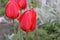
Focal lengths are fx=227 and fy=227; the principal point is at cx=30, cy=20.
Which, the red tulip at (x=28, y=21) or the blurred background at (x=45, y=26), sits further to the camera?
the blurred background at (x=45, y=26)

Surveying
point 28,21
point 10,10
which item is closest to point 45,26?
point 10,10

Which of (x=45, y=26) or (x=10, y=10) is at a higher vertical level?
(x=10, y=10)

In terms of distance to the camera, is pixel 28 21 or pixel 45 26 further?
pixel 45 26

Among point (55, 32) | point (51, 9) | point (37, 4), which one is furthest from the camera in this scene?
point (37, 4)

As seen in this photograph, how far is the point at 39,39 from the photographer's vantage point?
8.41ft

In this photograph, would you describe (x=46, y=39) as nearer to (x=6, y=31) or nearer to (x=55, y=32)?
(x=55, y=32)

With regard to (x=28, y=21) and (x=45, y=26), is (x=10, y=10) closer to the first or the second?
(x=28, y=21)

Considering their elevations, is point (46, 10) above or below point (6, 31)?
above

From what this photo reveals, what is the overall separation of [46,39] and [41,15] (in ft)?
1.66

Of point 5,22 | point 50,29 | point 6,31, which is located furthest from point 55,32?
point 5,22

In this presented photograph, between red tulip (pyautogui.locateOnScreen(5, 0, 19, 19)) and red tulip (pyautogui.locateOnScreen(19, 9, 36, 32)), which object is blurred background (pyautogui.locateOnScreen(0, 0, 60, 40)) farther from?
red tulip (pyautogui.locateOnScreen(19, 9, 36, 32))

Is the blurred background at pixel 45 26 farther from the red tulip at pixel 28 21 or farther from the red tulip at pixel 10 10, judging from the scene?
the red tulip at pixel 28 21

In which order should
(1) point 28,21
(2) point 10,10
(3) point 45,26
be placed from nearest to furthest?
(1) point 28,21
(2) point 10,10
(3) point 45,26

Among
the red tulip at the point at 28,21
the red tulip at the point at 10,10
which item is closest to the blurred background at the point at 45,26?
the red tulip at the point at 10,10
